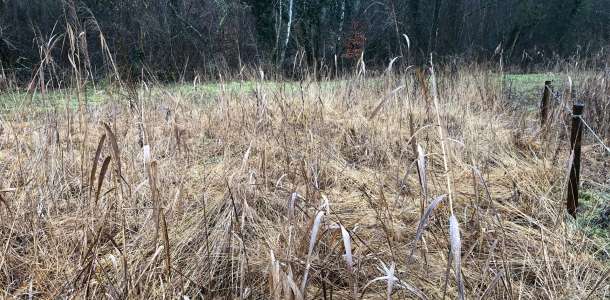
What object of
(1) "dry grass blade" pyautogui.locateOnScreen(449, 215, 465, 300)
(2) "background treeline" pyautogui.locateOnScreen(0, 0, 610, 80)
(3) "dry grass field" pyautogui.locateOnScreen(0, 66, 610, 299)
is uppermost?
(2) "background treeline" pyautogui.locateOnScreen(0, 0, 610, 80)

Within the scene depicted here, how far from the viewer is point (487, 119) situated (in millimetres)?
3271

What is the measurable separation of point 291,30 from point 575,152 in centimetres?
851

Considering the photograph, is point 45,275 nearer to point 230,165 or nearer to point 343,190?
point 230,165

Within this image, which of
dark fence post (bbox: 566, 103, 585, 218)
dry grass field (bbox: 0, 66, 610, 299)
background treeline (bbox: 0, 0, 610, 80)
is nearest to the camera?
dry grass field (bbox: 0, 66, 610, 299)

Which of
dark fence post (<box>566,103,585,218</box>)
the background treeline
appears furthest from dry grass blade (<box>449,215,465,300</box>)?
the background treeline

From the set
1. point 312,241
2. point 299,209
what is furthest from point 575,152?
point 312,241

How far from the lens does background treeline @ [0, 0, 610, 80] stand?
23.8 ft

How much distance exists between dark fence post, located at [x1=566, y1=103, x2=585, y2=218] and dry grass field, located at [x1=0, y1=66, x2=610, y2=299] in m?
0.06

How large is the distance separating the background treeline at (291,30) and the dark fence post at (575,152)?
334 cm

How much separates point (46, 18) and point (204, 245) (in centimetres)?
858

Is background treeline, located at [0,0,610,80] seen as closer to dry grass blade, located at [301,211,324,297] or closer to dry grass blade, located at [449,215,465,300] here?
dry grass blade, located at [301,211,324,297]

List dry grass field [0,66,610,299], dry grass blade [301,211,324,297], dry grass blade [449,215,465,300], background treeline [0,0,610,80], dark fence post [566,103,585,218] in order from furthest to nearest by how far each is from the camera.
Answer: background treeline [0,0,610,80] → dark fence post [566,103,585,218] → dry grass field [0,66,610,299] → dry grass blade [301,211,324,297] → dry grass blade [449,215,465,300]

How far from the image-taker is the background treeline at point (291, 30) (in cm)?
725

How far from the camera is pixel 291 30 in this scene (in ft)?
31.6
